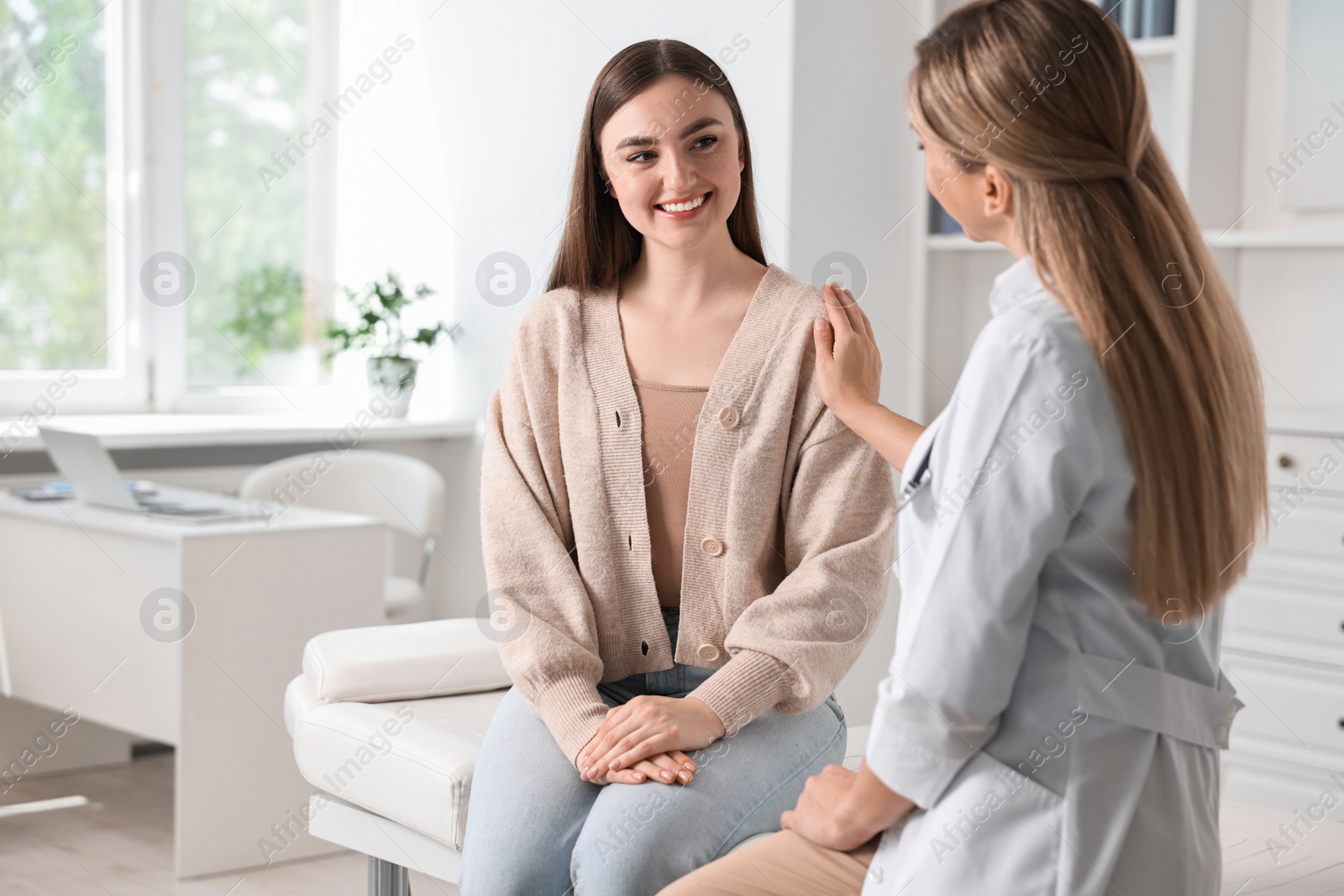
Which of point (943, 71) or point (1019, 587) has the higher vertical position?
point (943, 71)

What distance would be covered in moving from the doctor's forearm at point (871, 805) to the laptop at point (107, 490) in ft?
6.59

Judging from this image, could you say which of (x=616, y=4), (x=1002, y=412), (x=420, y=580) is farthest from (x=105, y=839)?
(x=1002, y=412)

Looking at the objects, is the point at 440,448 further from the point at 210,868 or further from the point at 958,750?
the point at 958,750

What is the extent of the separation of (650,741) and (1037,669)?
1.70ft

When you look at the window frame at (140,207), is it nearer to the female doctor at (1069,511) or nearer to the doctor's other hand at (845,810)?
the doctor's other hand at (845,810)

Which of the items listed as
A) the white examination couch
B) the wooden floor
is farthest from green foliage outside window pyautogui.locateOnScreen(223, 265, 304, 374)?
the white examination couch

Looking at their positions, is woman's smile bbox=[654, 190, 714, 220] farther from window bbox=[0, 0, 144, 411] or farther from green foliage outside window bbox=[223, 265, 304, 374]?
green foliage outside window bbox=[223, 265, 304, 374]

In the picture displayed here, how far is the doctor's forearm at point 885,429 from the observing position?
4.51ft

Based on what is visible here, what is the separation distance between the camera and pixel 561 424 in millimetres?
1622

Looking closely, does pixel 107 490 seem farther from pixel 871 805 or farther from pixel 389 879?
pixel 871 805

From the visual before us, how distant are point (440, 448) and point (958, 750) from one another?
3.37 m

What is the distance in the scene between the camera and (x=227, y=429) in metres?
3.63

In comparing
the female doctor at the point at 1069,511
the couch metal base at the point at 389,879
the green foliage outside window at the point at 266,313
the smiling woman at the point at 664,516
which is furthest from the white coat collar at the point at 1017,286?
the green foliage outside window at the point at 266,313

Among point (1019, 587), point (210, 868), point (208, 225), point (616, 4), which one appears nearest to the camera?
point (1019, 587)
